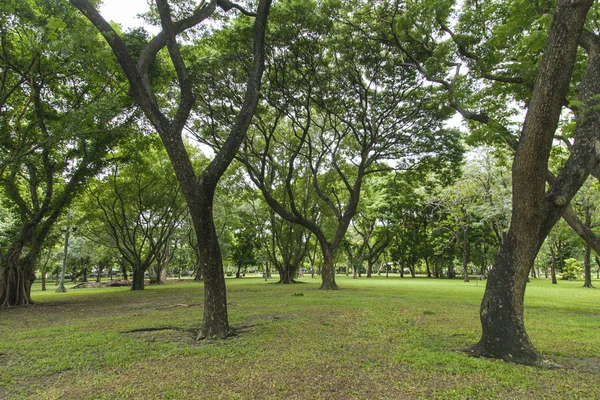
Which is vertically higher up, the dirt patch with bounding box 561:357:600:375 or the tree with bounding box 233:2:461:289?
the tree with bounding box 233:2:461:289

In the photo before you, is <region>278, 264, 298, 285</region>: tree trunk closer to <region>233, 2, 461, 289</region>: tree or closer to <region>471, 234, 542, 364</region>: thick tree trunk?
<region>233, 2, 461, 289</region>: tree

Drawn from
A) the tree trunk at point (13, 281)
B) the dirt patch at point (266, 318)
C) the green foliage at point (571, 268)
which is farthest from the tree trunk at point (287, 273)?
the green foliage at point (571, 268)

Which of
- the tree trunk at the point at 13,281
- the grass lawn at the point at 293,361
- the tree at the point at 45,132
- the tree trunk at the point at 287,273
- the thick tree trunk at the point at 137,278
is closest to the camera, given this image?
the grass lawn at the point at 293,361

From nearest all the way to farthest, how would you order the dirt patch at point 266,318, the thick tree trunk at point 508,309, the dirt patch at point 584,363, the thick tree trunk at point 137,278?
the dirt patch at point 584,363, the thick tree trunk at point 508,309, the dirt patch at point 266,318, the thick tree trunk at point 137,278

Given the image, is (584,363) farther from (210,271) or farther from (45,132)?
(45,132)

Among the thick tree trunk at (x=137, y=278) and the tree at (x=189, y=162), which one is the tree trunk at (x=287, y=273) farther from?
the tree at (x=189, y=162)

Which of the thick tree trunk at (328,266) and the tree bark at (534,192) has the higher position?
the tree bark at (534,192)

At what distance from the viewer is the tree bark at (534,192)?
393 cm

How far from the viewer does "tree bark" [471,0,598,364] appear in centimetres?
393

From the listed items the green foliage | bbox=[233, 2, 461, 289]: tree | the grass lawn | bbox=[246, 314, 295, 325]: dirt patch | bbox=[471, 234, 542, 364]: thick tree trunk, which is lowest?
the green foliage

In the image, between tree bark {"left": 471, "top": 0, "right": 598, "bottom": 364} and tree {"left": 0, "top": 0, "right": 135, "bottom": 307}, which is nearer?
tree bark {"left": 471, "top": 0, "right": 598, "bottom": 364}

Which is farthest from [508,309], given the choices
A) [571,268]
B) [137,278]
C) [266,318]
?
[571,268]

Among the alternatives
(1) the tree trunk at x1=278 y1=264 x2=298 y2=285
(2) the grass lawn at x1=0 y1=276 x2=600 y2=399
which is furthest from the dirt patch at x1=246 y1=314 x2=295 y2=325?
(1) the tree trunk at x1=278 y1=264 x2=298 y2=285

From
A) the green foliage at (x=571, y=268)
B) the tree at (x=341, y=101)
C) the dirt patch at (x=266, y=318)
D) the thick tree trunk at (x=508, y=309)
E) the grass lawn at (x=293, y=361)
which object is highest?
the tree at (x=341, y=101)
